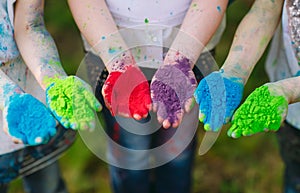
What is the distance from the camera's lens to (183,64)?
109cm

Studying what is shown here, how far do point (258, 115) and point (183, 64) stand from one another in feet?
0.65

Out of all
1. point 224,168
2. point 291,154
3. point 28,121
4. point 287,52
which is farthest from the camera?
point 224,168

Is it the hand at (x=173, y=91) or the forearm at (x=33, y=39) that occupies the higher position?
the forearm at (x=33, y=39)

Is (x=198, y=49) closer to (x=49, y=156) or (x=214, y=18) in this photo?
(x=214, y=18)

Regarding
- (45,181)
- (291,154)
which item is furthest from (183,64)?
(45,181)

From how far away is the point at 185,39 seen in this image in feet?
3.68

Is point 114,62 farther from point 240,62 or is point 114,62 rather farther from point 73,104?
point 240,62

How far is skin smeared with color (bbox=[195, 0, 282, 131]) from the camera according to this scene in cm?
101

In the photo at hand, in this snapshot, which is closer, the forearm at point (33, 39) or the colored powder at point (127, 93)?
the colored powder at point (127, 93)

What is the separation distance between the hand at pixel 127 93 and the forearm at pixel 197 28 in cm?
9

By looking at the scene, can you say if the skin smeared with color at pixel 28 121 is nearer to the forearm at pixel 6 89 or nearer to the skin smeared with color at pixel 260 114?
the forearm at pixel 6 89

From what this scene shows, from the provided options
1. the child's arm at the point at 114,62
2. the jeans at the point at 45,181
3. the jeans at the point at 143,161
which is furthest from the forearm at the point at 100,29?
the jeans at the point at 45,181

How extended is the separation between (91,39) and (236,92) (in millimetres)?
333

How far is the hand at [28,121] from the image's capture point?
979 millimetres
